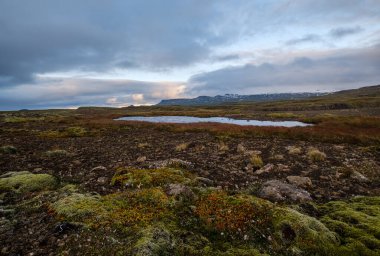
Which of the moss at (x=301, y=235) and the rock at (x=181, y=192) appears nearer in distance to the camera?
the moss at (x=301, y=235)

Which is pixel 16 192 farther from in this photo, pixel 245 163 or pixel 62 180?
pixel 245 163

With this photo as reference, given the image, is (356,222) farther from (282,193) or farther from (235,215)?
(235,215)

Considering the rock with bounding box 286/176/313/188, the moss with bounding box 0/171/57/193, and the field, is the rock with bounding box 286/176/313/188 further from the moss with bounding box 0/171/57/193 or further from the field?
the moss with bounding box 0/171/57/193

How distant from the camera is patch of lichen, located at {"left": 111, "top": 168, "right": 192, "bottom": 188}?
461 inches

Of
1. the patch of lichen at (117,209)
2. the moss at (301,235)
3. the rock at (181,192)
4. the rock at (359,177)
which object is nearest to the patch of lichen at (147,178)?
the rock at (181,192)

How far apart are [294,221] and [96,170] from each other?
12083 mm

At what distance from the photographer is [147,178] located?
1197 centimetres

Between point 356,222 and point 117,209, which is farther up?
point 117,209

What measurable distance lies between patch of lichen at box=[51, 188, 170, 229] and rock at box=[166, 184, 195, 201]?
16.2 inches

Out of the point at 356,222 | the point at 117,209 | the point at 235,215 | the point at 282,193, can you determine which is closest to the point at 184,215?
the point at 235,215

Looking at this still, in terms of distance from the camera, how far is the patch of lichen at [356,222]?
7.51m

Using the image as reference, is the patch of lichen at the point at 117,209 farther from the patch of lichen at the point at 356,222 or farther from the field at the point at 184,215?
the patch of lichen at the point at 356,222

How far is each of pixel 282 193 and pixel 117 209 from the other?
22.5 feet

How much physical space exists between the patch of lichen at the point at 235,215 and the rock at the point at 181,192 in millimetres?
521
